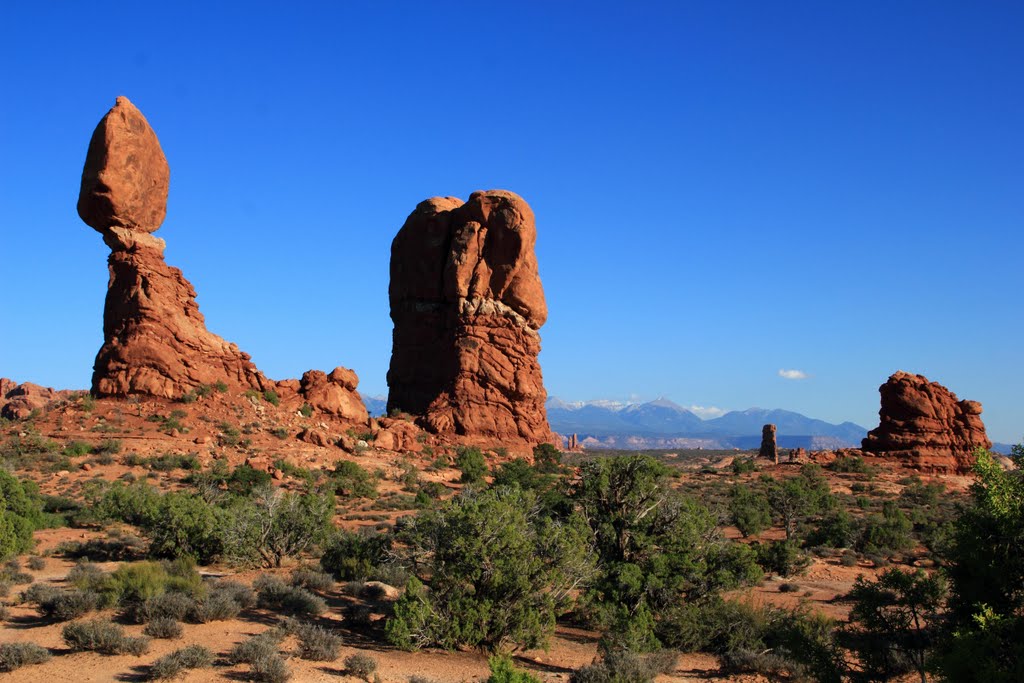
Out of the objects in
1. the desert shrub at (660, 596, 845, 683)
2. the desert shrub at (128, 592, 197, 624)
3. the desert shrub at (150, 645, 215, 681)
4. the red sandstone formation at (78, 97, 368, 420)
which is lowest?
the desert shrub at (660, 596, 845, 683)

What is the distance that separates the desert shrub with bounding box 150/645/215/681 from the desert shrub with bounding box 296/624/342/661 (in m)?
1.34

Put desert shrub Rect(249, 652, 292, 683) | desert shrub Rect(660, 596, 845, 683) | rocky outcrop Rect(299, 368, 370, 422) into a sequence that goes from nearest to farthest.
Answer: desert shrub Rect(249, 652, 292, 683), desert shrub Rect(660, 596, 845, 683), rocky outcrop Rect(299, 368, 370, 422)

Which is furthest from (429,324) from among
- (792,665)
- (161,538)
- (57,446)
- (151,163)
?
(792,665)

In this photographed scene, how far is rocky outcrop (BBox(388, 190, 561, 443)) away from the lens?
43.2 m

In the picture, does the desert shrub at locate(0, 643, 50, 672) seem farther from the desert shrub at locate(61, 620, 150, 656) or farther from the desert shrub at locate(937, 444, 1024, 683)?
the desert shrub at locate(937, 444, 1024, 683)

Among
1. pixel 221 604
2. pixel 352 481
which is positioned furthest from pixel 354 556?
pixel 352 481

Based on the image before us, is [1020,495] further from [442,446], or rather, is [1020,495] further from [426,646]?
[442,446]

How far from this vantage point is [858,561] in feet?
77.4

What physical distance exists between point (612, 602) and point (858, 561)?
13.1 meters

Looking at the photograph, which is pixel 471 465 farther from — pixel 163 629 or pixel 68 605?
pixel 163 629

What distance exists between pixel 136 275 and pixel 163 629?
25610 mm

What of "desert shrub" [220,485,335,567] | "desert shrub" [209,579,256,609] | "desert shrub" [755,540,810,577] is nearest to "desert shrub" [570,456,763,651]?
"desert shrub" [755,540,810,577]

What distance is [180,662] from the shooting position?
10.3m

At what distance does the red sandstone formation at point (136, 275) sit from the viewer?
1310 inches
